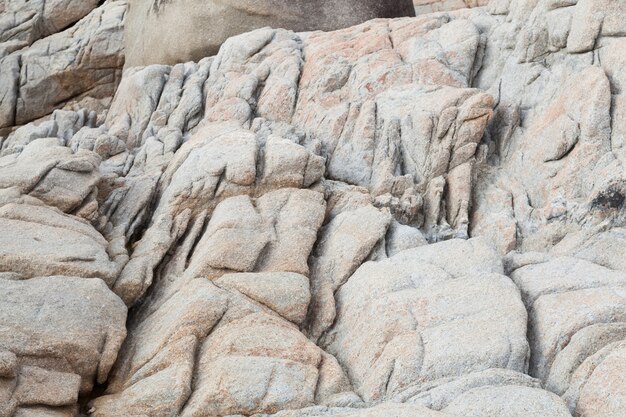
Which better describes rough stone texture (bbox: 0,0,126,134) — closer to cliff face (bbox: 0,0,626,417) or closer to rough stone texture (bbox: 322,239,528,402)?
cliff face (bbox: 0,0,626,417)

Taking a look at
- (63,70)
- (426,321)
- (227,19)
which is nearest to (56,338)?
(426,321)

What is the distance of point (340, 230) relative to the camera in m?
15.9

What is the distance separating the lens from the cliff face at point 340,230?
11.6 metres

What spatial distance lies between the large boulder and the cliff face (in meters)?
1.53

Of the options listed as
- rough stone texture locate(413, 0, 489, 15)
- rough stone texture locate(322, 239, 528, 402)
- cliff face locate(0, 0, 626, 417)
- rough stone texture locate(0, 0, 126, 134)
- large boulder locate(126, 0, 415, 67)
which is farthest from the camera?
rough stone texture locate(413, 0, 489, 15)

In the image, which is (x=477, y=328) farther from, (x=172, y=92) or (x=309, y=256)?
(x=172, y=92)

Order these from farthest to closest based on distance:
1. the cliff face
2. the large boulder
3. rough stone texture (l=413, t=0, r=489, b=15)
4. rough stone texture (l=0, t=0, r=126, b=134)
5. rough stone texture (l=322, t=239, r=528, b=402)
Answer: rough stone texture (l=413, t=0, r=489, b=15) → rough stone texture (l=0, t=0, r=126, b=134) → the large boulder → the cliff face → rough stone texture (l=322, t=239, r=528, b=402)

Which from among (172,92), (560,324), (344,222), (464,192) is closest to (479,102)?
(464,192)

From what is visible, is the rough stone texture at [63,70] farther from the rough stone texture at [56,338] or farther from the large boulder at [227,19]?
the rough stone texture at [56,338]

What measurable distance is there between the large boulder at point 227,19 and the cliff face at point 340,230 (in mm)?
1534

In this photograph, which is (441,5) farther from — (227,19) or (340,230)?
(340,230)

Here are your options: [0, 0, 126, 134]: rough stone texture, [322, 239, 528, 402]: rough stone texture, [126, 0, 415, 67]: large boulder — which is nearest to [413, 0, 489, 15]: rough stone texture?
[126, 0, 415, 67]: large boulder

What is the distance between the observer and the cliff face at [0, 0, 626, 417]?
38.1 ft

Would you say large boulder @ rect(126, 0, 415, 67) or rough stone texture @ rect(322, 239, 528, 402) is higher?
large boulder @ rect(126, 0, 415, 67)
